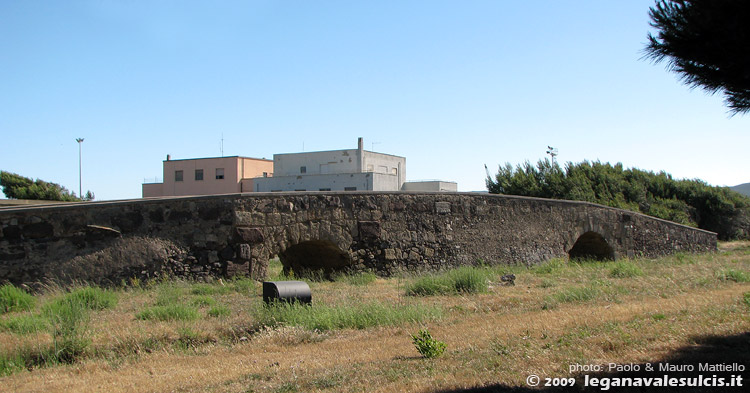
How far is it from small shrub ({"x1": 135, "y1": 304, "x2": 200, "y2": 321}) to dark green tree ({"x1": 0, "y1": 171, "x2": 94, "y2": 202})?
27670 millimetres

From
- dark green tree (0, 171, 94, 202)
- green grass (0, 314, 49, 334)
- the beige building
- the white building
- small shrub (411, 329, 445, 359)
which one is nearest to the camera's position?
small shrub (411, 329, 445, 359)

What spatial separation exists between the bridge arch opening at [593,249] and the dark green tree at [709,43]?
39.6ft

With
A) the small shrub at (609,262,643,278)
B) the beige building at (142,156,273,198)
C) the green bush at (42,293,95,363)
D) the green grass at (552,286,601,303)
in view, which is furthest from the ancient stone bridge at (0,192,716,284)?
the beige building at (142,156,273,198)

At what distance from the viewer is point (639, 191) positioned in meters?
26.1

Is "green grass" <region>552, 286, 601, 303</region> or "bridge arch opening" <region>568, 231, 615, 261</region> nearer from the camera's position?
"green grass" <region>552, 286, 601, 303</region>

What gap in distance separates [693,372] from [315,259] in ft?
31.2

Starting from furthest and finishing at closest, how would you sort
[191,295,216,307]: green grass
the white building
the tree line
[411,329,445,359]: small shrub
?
1. the white building
2. the tree line
3. [191,295,216,307]: green grass
4. [411,329,445,359]: small shrub

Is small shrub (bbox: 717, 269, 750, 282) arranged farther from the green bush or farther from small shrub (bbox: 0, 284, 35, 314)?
small shrub (bbox: 0, 284, 35, 314)

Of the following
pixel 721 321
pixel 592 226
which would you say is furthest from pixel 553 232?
pixel 721 321

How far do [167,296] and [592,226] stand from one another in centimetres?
1143

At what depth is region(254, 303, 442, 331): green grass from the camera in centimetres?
755

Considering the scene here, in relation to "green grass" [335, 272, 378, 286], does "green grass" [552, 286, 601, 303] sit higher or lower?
higher

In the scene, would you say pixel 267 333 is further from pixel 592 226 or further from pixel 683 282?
pixel 592 226

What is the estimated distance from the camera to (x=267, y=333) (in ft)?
23.7
